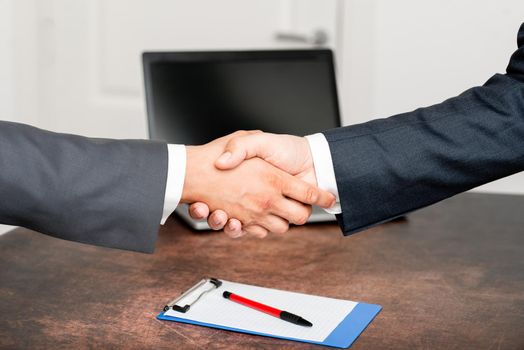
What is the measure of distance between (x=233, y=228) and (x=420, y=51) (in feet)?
4.56

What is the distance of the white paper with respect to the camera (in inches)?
39.8

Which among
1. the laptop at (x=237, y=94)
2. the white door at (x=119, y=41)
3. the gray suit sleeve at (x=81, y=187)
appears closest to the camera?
the gray suit sleeve at (x=81, y=187)

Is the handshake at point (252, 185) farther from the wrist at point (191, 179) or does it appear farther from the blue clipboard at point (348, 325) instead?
the blue clipboard at point (348, 325)

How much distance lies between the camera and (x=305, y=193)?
4.56 feet

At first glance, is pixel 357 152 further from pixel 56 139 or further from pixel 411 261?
pixel 56 139

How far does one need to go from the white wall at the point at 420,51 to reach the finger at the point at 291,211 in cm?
127

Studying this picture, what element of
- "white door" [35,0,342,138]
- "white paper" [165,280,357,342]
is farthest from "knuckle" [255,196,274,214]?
"white door" [35,0,342,138]

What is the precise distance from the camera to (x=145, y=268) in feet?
4.07

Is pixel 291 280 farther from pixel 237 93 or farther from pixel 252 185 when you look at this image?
pixel 237 93

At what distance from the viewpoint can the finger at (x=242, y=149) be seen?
137 cm

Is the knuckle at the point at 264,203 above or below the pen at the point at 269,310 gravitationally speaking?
above

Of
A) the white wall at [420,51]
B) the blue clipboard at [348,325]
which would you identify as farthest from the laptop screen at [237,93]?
the white wall at [420,51]

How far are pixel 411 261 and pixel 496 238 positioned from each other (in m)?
0.24

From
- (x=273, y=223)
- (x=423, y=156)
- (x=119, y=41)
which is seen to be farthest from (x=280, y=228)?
(x=119, y=41)
